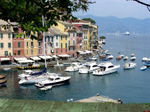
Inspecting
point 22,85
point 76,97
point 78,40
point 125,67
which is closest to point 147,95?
point 76,97

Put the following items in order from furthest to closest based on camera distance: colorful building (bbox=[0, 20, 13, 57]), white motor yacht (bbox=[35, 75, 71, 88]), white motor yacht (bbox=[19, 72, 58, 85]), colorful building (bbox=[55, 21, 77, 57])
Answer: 1. colorful building (bbox=[55, 21, 77, 57])
2. colorful building (bbox=[0, 20, 13, 57])
3. white motor yacht (bbox=[19, 72, 58, 85])
4. white motor yacht (bbox=[35, 75, 71, 88])

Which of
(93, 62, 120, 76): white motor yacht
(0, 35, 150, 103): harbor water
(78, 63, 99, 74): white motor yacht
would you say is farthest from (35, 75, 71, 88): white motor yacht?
(78, 63, 99, 74): white motor yacht

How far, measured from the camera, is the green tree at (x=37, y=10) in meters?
7.76

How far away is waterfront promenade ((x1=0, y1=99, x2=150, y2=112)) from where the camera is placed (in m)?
8.23

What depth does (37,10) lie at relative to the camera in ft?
27.6

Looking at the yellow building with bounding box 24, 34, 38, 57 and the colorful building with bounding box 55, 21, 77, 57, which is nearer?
the yellow building with bounding box 24, 34, 38, 57

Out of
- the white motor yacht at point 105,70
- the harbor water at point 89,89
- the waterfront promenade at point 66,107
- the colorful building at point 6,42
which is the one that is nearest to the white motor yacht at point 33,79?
the harbor water at point 89,89

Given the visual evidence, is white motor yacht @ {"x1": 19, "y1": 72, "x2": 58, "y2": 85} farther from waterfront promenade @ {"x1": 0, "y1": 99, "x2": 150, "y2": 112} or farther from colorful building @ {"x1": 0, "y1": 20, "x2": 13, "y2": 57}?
waterfront promenade @ {"x1": 0, "y1": 99, "x2": 150, "y2": 112}

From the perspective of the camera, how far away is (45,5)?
816 centimetres

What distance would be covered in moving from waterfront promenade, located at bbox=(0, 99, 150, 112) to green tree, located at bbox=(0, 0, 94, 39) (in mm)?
2467

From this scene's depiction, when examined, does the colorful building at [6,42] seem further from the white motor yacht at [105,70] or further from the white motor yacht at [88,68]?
the white motor yacht at [105,70]

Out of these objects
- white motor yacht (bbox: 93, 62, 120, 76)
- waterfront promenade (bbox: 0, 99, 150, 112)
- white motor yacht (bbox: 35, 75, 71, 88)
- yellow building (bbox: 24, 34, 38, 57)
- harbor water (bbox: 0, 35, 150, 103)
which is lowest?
harbor water (bbox: 0, 35, 150, 103)

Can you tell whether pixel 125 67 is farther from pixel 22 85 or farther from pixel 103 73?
pixel 22 85

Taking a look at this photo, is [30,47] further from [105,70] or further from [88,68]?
[105,70]
